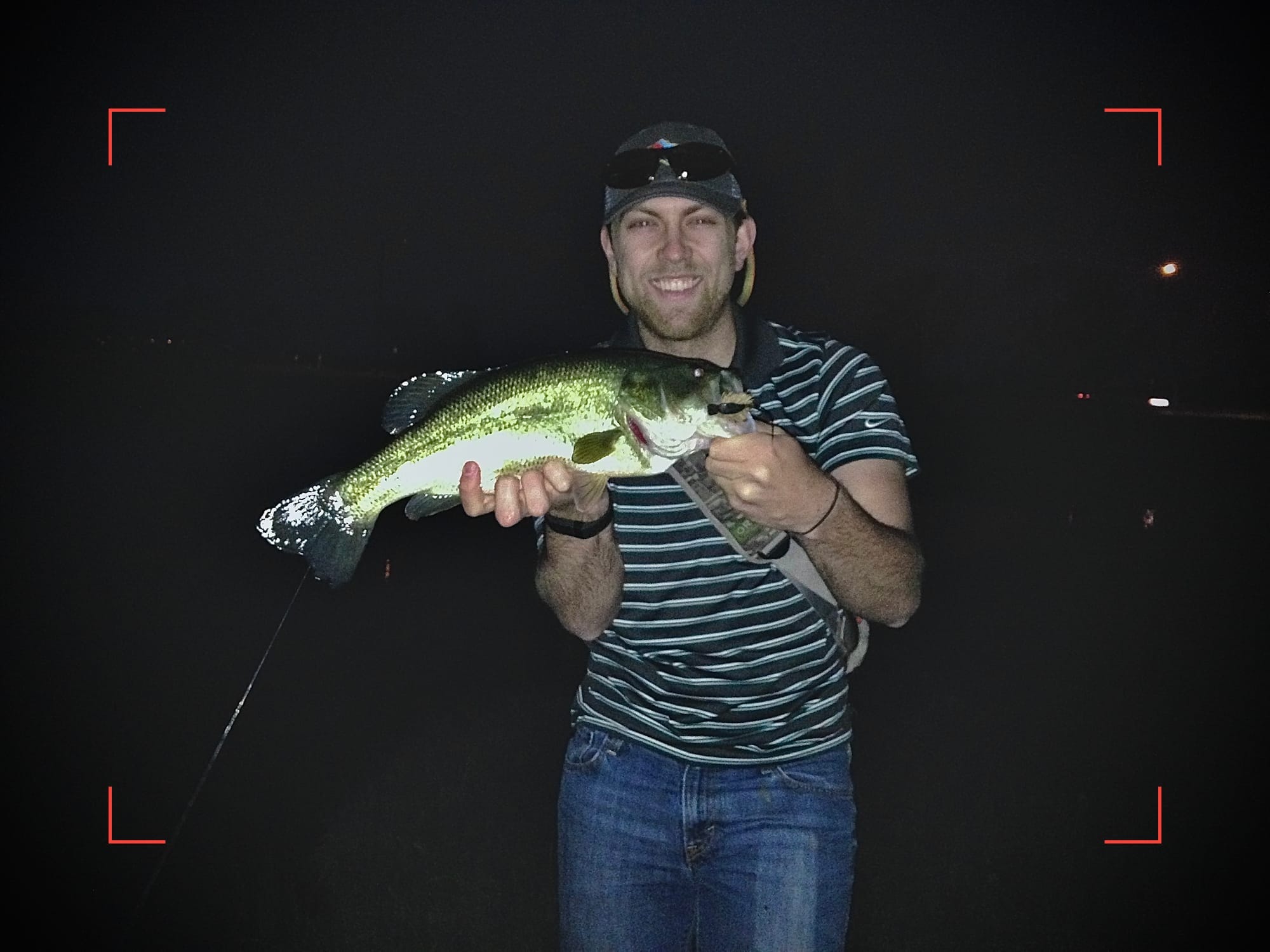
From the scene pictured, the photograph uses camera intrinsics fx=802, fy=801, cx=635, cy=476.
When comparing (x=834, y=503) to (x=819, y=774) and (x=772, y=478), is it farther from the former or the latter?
(x=819, y=774)

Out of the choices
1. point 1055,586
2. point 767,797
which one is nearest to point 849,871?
point 767,797

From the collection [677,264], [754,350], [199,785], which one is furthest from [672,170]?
[199,785]

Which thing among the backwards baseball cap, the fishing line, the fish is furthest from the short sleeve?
the fishing line

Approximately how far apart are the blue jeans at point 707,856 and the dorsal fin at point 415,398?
1569 millimetres

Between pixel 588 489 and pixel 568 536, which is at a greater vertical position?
pixel 588 489

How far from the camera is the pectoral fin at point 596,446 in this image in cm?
281

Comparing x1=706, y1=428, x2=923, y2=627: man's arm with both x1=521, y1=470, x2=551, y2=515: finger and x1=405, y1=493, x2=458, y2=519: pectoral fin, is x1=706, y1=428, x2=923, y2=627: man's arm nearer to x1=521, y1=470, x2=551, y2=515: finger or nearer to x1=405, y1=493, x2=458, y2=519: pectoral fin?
x1=521, y1=470, x2=551, y2=515: finger

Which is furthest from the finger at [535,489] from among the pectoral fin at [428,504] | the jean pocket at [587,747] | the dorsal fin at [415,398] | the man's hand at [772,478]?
the jean pocket at [587,747]

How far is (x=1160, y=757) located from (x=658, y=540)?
5.57m

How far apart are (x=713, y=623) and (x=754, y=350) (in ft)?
3.53

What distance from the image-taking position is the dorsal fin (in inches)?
130

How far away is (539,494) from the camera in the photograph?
9.71 feet

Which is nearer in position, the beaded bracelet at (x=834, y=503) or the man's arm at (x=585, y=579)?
the beaded bracelet at (x=834, y=503)

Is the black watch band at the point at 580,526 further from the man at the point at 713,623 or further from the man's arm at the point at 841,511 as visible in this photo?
the man's arm at the point at 841,511
